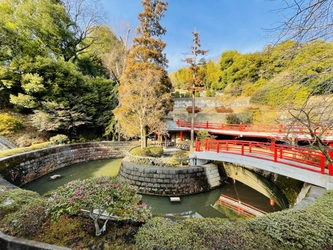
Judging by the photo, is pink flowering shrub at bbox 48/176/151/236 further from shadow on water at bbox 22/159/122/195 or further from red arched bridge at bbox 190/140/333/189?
shadow on water at bbox 22/159/122/195

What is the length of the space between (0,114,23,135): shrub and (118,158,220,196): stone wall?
375 inches

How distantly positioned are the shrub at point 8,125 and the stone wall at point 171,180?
9518 mm

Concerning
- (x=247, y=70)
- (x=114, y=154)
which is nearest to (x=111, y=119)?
(x=114, y=154)

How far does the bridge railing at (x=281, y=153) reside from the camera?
4.88 metres

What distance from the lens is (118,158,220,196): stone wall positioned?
7188mm

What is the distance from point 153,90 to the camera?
9906mm

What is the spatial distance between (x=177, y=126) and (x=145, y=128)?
4.60 meters

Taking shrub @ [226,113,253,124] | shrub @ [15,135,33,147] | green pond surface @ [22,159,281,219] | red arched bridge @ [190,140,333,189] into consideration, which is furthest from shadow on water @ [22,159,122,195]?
shrub @ [226,113,253,124]

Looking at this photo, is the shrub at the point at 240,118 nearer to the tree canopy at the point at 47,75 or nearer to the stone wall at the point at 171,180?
the stone wall at the point at 171,180

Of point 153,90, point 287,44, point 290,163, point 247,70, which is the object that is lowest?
point 290,163

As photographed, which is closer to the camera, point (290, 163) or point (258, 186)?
point (290, 163)

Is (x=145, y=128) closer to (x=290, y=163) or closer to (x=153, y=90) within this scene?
(x=153, y=90)

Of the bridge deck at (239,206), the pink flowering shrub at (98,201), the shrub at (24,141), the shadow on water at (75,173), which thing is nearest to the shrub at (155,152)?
the shadow on water at (75,173)

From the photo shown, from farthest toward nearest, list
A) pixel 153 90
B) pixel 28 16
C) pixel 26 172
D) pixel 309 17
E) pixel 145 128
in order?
pixel 28 16, pixel 145 128, pixel 153 90, pixel 26 172, pixel 309 17
